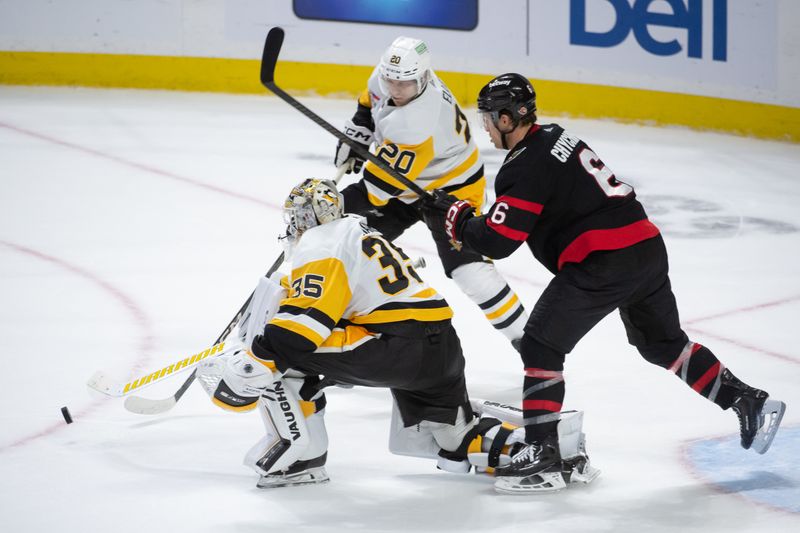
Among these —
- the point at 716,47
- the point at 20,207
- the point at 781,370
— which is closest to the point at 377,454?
the point at 781,370

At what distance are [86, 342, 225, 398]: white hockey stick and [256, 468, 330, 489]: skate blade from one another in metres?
0.37

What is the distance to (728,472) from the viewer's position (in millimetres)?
3363

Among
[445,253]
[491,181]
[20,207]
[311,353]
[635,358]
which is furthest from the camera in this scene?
[491,181]

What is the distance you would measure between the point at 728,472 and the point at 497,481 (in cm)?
65

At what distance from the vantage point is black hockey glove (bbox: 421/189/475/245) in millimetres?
3371

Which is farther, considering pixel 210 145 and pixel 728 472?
pixel 210 145

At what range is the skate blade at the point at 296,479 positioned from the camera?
3.22m

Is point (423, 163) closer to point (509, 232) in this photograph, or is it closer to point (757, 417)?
point (509, 232)

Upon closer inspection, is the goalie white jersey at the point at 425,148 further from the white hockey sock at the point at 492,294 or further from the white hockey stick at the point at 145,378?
the white hockey stick at the point at 145,378

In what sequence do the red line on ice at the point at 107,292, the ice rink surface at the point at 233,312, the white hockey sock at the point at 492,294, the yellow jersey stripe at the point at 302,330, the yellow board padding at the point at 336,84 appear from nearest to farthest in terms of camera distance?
the yellow jersey stripe at the point at 302,330 < the ice rink surface at the point at 233,312 < the red line on ice at the point at 107,292 < the white hockey sock at the point at 492,294 < the yellow board padding at the point at 336,84

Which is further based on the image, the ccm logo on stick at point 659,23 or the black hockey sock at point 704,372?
the ccm logo on stick at point 659,23

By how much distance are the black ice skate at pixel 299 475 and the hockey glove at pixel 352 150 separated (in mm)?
1462

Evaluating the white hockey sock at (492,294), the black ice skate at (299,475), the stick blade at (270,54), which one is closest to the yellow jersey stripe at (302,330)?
the black ice skate at (299,475)

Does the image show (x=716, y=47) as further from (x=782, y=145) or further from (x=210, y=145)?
(x=210, y=145)
